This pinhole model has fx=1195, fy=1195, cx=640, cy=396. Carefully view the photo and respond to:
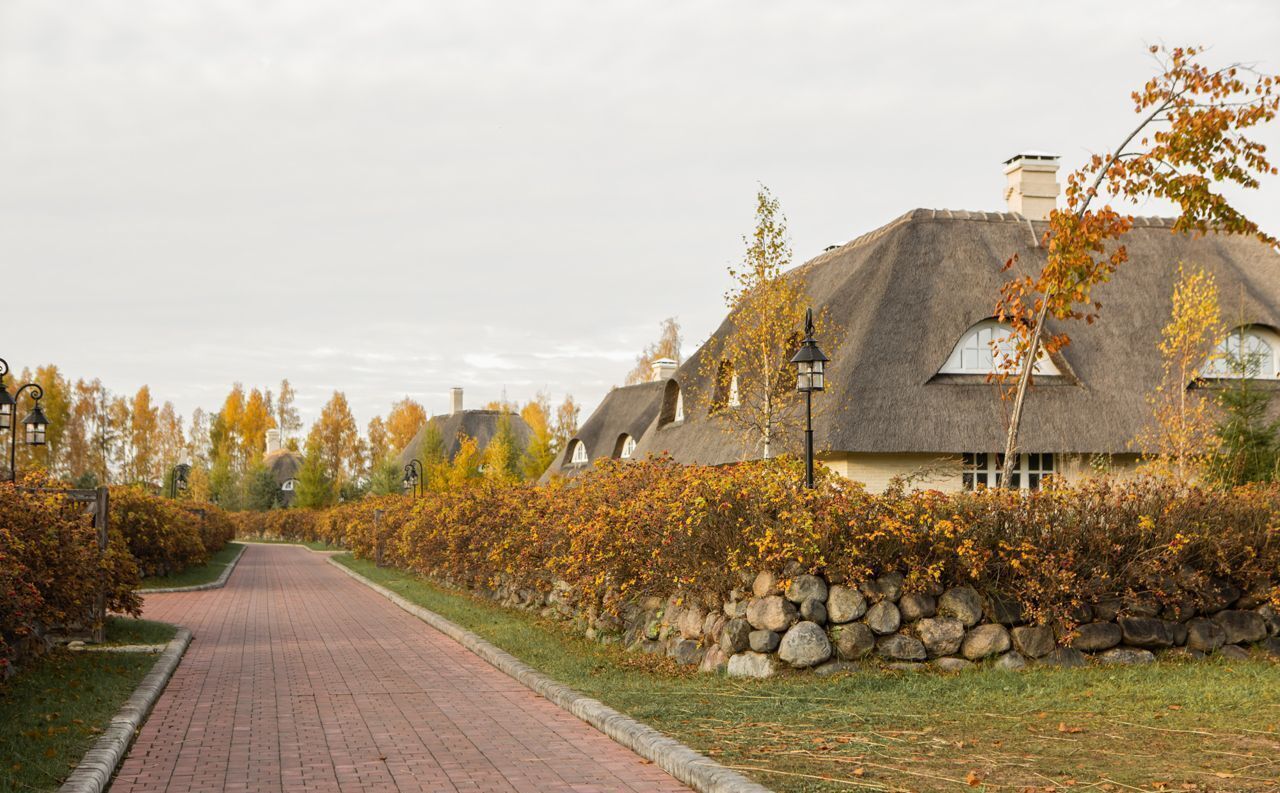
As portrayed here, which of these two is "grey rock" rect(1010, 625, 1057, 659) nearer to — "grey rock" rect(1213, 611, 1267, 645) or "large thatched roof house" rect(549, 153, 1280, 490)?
"grey rock" rect(1213, 611, 1267, 645)

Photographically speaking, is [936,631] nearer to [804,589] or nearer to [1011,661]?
[1011,661]

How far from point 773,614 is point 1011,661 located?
6.63ft

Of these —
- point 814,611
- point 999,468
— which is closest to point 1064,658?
point 814,611

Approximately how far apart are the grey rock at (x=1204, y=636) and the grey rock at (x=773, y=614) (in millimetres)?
3543

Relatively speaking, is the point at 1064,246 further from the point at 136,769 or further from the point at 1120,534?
the point at 136,769

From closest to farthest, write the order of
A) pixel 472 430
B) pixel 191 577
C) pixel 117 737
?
pixel 117 737 → pixel 191 577 → pixel 472 430

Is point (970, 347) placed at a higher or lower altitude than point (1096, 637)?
higher

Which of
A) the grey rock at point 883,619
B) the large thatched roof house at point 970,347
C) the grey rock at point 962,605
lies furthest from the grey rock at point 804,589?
the large thatched roof house at point 970,347

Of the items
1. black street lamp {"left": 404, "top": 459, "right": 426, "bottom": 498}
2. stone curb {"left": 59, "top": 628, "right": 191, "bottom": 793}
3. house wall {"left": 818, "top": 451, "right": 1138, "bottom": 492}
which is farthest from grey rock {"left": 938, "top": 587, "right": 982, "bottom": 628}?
black street lamp {"left": 404, "top": 459, "right": 426, "bottom": 498}

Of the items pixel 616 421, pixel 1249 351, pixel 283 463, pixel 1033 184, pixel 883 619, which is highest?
pixel 1033 184

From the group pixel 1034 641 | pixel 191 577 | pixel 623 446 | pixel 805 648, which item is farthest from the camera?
pixel 623 446

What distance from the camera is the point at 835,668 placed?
9.88 metres

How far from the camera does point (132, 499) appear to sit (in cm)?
2223

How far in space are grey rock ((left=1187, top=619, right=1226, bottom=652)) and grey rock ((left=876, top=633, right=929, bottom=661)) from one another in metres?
2.49
